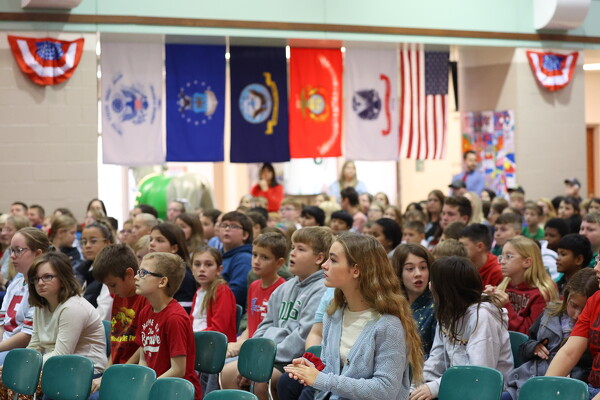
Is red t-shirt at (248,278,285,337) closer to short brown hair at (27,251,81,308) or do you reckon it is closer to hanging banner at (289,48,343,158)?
short brown hair at (27,251,81,308)

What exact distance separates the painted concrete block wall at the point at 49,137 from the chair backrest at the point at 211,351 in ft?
20.6

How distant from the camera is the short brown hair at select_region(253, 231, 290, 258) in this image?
5879 millimetres

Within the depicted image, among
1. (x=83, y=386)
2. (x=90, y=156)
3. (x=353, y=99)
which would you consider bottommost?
(x=83, y=386)

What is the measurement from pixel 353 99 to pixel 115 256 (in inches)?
313

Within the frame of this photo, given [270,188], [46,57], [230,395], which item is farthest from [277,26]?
[230,395]

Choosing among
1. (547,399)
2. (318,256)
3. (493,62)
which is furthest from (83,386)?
(493,62)

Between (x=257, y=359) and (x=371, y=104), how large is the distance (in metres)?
8.51

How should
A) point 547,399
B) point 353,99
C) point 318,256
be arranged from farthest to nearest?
point 353,99
point 318,256
point 547,399

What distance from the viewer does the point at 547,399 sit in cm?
384

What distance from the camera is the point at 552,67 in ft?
44.5

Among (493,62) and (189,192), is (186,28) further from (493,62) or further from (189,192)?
(493,62)

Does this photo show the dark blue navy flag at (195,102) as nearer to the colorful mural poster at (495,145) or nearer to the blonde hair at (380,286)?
the colorful mural poster at (495,145)

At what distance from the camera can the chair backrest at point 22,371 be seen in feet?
16.4

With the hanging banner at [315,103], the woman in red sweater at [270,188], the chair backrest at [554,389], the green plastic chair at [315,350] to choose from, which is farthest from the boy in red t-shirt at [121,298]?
the hanging banner at [315,103]
